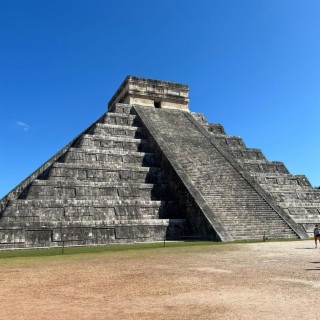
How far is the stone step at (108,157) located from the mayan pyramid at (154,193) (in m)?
0.05

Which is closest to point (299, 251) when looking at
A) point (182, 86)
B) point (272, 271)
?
point (272, 271)

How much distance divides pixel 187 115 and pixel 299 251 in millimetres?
16012

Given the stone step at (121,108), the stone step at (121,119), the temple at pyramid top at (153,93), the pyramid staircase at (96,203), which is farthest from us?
the temple at pyramid top at (153,93)

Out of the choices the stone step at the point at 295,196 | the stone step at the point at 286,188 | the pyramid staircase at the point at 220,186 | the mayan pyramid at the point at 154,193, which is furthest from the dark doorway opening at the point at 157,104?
the stone step at the point at 295,196

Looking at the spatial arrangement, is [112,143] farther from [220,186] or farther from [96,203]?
[220,186]

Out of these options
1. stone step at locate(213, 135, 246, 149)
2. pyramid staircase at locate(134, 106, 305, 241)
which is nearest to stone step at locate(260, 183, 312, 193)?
pyramid staircase at locate(134, 106, 305, 241)

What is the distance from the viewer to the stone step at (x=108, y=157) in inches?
671

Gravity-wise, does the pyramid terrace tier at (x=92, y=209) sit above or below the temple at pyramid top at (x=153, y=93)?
below

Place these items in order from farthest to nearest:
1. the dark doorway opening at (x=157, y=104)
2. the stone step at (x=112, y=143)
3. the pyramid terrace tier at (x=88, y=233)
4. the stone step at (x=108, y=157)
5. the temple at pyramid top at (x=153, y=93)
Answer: the dark doorway opening at (x=157, y=104) → the temple at pyramid top at (x=153, y=93) → the stone step at (x=112, y=143) → the stone step at (x=108, y=157) → the pyramid terrace tier at (x=88, y=233)

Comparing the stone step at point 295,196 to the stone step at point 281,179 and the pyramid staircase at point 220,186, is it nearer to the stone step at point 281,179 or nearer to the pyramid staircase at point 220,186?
the stone step at point 281,179

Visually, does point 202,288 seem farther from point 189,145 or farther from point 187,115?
point 187,115

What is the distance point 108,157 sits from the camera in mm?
17750

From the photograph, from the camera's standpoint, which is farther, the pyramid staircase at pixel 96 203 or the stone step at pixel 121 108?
the stone step at pixel 121 108

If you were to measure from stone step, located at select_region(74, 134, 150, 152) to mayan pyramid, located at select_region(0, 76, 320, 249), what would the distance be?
0.06 m
